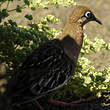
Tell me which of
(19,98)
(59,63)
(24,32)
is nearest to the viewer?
(19,98)

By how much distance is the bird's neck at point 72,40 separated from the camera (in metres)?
4.66

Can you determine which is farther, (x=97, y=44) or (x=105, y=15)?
(x=105, y=15)

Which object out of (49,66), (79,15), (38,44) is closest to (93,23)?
(79,15)

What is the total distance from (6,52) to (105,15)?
4349 millimetres

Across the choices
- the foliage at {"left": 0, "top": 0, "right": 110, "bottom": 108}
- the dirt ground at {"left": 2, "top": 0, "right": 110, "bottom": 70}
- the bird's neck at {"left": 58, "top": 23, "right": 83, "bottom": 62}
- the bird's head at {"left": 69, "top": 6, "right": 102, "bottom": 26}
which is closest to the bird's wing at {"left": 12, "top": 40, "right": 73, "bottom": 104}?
the bird's neck at {"left": 58, "top": 23, "right": 83, "bottom": 62}

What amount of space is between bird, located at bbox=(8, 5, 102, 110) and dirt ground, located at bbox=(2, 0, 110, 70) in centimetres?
191

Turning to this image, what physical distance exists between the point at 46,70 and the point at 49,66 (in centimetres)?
9

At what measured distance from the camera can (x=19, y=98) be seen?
3906 millimetres

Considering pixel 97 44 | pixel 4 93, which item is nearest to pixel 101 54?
pixel 97 44

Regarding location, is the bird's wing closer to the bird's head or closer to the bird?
the bird

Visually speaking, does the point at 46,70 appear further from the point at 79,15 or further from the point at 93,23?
the point at 93,23

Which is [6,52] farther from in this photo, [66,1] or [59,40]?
[66,1]

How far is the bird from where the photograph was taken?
4.01m

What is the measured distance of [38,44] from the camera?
507 centimetres
